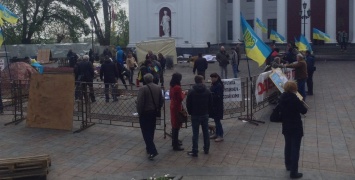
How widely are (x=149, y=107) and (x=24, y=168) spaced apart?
2607mm

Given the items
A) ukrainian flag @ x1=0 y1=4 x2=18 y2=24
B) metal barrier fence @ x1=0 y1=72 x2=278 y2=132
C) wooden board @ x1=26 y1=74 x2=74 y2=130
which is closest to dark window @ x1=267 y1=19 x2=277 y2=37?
metal barrier fence @ x1=0 y1=72 x2=278 y2=132

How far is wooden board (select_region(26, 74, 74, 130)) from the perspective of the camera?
12283 millimetres

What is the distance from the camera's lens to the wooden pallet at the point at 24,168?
8.38 m

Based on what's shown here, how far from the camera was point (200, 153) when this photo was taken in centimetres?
1023

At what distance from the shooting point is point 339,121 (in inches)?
527

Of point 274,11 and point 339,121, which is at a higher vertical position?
point 274,11

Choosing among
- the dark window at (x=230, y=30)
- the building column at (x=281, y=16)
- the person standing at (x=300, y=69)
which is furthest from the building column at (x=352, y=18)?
the person standing at (x=300, y=69)

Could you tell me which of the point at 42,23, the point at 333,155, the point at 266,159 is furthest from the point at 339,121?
the point at 42,23

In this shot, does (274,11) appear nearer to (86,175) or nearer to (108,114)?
(108,114)

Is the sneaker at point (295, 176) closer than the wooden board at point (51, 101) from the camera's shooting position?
Yes

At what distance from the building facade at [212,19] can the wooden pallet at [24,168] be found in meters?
37.4

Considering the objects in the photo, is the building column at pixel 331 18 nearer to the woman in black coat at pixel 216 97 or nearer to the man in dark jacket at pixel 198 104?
the woman in black coat at pixel 216 97

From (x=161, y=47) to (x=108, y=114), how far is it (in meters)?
21.2

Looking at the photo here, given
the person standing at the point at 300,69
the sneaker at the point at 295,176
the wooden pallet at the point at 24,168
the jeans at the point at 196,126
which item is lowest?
the sneaker at the point at 295,176
